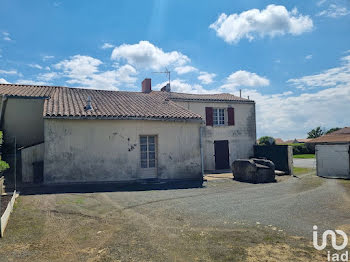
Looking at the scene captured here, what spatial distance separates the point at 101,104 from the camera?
41.6ft

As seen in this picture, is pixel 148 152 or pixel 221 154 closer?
pixel 148 152

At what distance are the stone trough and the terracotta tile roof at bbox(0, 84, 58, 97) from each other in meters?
10.00

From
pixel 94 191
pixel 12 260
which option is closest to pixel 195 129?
pixel 94 191

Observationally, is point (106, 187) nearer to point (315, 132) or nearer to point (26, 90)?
point (26, 90)

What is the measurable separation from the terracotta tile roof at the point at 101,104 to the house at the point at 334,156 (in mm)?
7119

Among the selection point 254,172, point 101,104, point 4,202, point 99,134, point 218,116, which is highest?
point 101,104

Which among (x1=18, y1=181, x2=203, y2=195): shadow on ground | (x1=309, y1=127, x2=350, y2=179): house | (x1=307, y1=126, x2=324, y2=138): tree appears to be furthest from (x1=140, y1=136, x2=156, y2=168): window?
(x1=307, y1=126, x2=324, y2=138): tree

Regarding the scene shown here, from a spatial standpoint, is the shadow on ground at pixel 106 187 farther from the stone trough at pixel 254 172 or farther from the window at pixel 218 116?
the window at pixel 218 116

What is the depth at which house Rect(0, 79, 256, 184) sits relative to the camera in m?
10.4

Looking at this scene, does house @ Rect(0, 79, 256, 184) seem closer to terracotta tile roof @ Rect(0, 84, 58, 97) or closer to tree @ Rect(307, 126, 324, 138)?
terracotta tile roof @ Rect(0, 84, 58, 97)

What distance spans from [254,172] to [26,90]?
11.8 meters

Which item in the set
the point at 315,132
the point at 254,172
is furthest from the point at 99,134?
the point at 315,132

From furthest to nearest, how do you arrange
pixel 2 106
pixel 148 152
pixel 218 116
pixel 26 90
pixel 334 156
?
pixel 218 116
pixel 334 156
pixel 26 90
pixel 148 152
pixel 2 106

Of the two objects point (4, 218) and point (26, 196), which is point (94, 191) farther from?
point (4, 218)
